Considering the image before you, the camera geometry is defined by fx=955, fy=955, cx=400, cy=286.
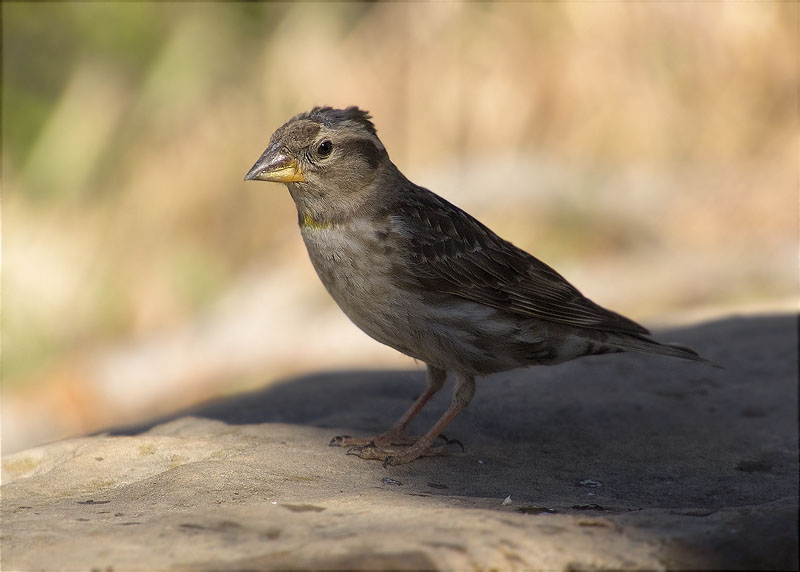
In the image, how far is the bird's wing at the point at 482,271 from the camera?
456cm

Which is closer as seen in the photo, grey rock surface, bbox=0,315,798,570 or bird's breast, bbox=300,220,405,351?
grey rock surface, bbox=0,315,798,570

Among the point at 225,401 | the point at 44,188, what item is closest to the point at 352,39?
the point at 44,188

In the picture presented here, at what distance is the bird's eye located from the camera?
4.63 meters

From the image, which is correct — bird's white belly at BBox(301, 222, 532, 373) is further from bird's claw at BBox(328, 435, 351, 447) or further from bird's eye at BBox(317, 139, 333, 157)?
bird's claw at BBox(328, 435, 351, 447)

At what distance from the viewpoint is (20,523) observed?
314 centimetres

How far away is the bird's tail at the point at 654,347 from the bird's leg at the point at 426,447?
82 centimetres

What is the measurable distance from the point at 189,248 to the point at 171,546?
296 inches

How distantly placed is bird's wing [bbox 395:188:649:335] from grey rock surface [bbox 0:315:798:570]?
2.05ft

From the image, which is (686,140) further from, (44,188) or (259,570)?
(259,570)

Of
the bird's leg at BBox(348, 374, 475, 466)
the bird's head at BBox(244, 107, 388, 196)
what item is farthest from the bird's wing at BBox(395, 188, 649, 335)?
the bird's leg at BBox(348, 374, 475, 466)

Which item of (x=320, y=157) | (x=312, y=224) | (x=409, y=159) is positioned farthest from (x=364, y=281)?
(x=409, y=159)

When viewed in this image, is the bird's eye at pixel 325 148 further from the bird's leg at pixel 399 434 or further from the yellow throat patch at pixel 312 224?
the bird's leg at pixel 399 434

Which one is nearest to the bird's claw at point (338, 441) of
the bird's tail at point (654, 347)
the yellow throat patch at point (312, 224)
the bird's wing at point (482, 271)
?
the bird's wing at point (482, 271)

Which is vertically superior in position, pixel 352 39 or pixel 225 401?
pixel 352 39
